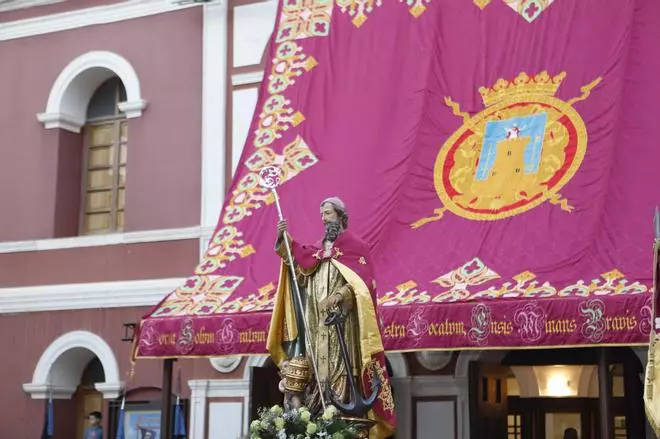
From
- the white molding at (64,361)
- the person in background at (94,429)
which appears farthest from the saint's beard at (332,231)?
the person in background at (94,429)

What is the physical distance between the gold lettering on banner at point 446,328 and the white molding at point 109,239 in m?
4.54

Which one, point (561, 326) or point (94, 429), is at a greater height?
point (561, 326)

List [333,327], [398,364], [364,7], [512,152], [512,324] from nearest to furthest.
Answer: [333,327]
[512,324]
[512,152]
[364,7]
[398,364]

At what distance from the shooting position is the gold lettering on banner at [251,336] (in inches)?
459

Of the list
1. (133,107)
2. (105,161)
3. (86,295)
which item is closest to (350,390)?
(86,295)

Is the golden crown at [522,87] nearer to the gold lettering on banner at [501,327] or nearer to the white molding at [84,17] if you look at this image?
the gold lettering on banner at [501,327]

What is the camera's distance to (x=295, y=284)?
9.17 meters

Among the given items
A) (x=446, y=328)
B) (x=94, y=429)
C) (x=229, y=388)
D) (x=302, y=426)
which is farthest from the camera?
(x=94, y=429)

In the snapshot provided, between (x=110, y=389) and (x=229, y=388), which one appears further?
(x=110, y=389)

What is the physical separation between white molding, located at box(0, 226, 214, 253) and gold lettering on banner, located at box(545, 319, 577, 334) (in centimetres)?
537

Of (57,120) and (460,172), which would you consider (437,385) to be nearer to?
(460,172)

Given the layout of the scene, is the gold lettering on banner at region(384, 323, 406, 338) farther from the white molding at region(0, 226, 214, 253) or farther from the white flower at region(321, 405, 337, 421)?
the white molding at region(0, 226, 214, 253)

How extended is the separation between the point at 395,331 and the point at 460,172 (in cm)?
171

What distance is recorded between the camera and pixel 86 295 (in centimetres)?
1538
